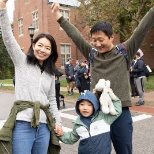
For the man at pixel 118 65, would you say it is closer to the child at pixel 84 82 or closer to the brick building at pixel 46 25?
the child at pixel 84 82

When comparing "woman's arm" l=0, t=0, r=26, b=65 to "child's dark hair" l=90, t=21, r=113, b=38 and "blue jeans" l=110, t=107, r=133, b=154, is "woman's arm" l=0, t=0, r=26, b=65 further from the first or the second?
"blue jeans" l=110, t=107, r=133, b=154

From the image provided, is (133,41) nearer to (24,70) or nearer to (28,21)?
(24,70)

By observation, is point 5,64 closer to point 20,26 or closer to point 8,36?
point 20,26

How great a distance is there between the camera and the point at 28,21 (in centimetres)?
2545

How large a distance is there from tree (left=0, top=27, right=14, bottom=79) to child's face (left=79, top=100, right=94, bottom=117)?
32714mm

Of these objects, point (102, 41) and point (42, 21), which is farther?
point (42, 21)

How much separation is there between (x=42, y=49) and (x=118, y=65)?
719 millimetres

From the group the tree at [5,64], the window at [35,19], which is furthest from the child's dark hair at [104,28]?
the tree at [5,64]

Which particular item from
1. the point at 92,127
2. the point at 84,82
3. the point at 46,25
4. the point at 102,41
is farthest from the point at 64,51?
the point at 102,41

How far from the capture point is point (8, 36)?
2.11m

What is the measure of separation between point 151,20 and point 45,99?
119 centimetres

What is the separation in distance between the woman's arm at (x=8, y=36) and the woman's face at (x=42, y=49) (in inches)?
6.3

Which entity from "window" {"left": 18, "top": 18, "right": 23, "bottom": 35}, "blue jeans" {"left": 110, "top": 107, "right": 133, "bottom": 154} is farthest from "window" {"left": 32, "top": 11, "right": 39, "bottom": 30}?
"blue jeans" {"left": 110, "top": 107, "right": 133, "bottom": 154}

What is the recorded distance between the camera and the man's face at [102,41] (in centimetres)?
221
